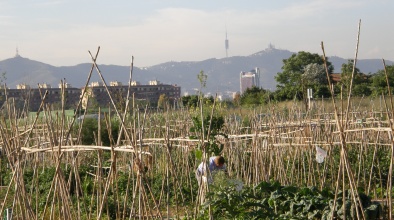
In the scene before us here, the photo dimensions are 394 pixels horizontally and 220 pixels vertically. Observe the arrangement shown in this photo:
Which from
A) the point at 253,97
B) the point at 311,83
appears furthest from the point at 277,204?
the point at 311,83

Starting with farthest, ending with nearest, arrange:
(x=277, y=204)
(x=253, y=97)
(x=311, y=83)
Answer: (x=311, y=83) → (x=253, y=97) → (x=277, y=204)

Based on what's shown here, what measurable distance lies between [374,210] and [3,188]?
6713 mm

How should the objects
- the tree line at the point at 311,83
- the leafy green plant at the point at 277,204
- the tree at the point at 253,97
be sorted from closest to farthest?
1. the leafy green plant at the point at 277,204
2. the tree line at the point at 311,83
3. the tree at the point at 253,97

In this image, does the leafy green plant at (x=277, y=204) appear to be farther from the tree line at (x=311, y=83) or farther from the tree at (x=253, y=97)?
the tree at (x=253, y=97)

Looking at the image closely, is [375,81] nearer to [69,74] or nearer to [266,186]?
[266,186]

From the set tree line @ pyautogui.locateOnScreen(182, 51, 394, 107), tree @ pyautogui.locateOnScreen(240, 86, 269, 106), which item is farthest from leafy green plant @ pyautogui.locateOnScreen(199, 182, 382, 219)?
tree @ pyautogui.locateOnScreen(240, 86, 269, 106)

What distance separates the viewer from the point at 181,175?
31.1ft

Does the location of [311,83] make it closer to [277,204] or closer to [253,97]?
[253,97]

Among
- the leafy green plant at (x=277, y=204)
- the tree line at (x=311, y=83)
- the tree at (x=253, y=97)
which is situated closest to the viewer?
the leafy green plant at (x=277, y=204)

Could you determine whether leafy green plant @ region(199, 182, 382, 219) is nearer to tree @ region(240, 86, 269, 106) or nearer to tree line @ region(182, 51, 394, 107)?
tree line @ region(182, 51, 394, 107)

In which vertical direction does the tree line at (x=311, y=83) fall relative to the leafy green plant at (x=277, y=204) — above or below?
above

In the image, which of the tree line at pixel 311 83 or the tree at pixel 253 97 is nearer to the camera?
the tree line at pixel 311 83

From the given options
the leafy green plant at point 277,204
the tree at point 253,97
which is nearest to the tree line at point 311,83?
the tree at point 253,97

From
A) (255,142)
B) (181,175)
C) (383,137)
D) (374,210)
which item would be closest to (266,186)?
(374,210)
